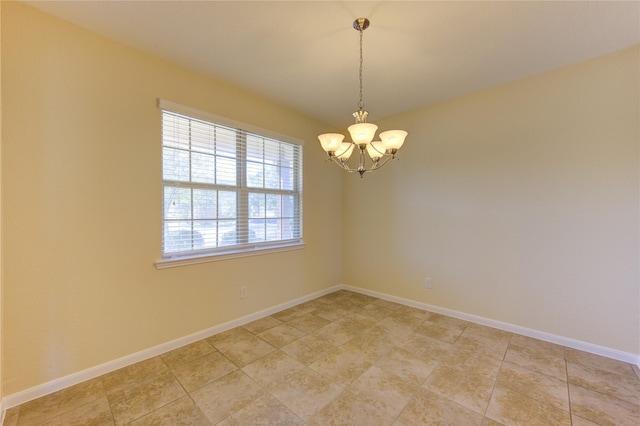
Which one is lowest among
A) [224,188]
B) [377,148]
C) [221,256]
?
[221,256]

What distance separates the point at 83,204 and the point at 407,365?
111 inches

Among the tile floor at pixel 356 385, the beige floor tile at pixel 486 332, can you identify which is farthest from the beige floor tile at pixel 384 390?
the beige floor tile at pixel 486 332

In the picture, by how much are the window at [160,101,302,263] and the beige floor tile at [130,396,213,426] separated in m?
1.21

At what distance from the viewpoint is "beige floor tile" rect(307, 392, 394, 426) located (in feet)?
5.24

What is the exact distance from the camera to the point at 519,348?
2.46 metres

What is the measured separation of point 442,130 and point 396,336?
2.46m

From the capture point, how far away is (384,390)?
1.88 meters

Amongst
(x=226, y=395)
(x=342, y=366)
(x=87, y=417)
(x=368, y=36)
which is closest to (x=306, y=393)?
(x=342, y=366)

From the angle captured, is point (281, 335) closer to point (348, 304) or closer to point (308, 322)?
point (308, 322)

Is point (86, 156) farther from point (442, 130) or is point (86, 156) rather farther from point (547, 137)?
point (547, 137)

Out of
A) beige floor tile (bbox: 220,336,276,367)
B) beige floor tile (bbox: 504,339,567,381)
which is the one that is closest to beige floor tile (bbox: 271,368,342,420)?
beige floor tile (bbox: 220,336,276,367)

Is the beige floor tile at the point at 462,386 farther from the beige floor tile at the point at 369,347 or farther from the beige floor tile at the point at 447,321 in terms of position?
the beige floor tile at the point at 447,321

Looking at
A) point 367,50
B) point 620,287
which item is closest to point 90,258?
point 367,50

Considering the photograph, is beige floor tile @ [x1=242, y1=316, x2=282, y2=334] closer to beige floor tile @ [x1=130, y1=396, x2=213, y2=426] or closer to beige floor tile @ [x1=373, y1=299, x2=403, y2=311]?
beige floor tile @ [x1=130, y1=396, x2=213, y2=426]
